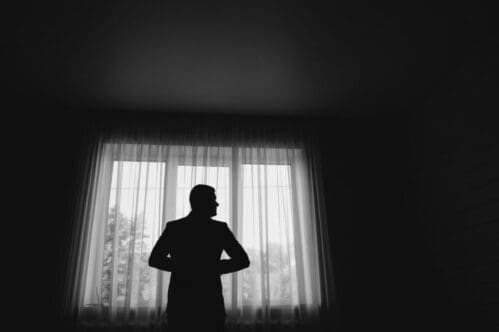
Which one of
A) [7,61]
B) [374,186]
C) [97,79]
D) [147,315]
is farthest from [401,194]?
[7,61]

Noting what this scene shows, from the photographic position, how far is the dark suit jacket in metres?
1.69

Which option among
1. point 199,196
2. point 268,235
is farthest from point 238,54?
point 268,235

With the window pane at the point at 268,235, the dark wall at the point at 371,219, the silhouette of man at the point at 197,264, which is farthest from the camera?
the dark wall at the point at 371,219

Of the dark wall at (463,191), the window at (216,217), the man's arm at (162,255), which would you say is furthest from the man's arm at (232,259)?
the dark wall at (463,191)

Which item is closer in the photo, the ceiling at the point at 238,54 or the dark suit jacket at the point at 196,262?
the dark suit jacket at the point at 196,262

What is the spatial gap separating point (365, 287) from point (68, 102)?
333 centimetres

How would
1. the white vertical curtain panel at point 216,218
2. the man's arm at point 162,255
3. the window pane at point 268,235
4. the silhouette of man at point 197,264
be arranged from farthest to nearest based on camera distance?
the window pane at point 268,235 → the white vertical curtain panel at point 216,218 → the man's arm at point 162,255 → the silhouette of man at point 197,264

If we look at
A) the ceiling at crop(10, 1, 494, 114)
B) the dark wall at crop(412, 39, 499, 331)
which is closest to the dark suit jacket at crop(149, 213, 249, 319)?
the ceiling at crop(10, 1, 494, 114)

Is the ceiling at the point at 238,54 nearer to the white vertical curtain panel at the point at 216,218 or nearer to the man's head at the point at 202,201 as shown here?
the white vertical curtain panel at the point at 216,218

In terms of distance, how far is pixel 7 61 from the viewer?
2709mm

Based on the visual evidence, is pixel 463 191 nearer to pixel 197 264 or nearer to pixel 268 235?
pixel 268 235

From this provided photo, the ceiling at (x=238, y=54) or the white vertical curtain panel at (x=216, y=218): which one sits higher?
the ceiling at (x=238, y=54)

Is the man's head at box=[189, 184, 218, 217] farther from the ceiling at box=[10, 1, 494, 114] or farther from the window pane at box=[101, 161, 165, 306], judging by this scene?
the window pane at box=[101, 161, 165, 306]

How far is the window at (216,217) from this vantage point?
2.85m
